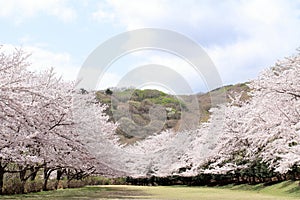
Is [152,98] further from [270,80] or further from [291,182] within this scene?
[270,80]

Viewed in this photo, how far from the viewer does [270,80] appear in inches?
632

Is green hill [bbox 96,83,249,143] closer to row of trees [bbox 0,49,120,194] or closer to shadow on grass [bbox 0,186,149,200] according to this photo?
shadow on grass [bbox 0,186,149,200]

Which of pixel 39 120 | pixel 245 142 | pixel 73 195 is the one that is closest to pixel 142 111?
pixel 245 142

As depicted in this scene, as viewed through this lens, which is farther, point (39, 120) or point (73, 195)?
point (73, 195)

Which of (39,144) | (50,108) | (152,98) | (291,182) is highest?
(152,98)

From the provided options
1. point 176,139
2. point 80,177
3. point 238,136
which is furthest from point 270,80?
point 176,139

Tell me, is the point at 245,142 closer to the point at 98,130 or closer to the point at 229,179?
the point at 229,179

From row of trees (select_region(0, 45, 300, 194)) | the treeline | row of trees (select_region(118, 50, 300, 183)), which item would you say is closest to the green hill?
the treeline

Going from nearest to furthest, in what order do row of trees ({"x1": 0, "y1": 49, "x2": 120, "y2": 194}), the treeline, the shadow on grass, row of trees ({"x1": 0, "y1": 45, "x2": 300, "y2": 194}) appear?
row of trees ({"x1": 0, "y1": 49, "x2": 120, "y2": 194}) < row of trees ({"x1": 0, "y1": 45, "x2": 300, "y2": 194}) < the shadow on grass < the treeline

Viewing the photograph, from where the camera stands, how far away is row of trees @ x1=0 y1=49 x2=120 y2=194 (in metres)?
11.1

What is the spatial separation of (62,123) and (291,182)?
56.3 ft

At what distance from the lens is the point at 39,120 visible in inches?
539

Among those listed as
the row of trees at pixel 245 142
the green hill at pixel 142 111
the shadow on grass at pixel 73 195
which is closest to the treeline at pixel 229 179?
the row of trees at pixel 245 142

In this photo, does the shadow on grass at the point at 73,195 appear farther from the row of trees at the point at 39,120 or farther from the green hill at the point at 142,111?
the green hill at the point at 142,111
